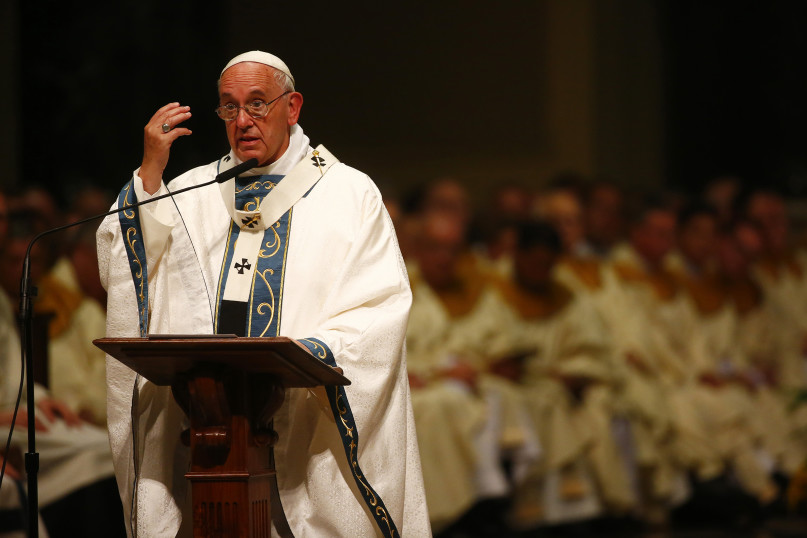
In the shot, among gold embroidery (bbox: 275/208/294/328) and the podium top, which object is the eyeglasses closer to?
gold embroidery (bbox: 275/208/294/328)

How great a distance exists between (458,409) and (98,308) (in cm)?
209

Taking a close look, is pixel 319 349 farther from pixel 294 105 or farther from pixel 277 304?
pixel 294 105

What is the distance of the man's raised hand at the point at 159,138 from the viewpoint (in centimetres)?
375

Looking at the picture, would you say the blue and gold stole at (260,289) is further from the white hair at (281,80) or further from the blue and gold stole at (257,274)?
the white hair at (281,80)

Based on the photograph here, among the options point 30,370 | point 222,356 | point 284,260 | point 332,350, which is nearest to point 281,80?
point 284,260

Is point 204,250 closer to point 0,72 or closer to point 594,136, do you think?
point 0,72

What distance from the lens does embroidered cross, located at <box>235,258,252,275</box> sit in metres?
3.96

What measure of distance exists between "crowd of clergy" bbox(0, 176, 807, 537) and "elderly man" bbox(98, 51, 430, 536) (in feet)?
5.54

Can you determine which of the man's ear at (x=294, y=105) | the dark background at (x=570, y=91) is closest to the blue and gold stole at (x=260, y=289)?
the man's ear at (x=294, y=105)

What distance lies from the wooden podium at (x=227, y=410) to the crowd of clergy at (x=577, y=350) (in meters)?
2.01

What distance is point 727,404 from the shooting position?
328 inches

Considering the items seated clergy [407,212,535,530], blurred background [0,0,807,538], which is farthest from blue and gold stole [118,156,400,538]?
seated clergy [407,212,535,530]

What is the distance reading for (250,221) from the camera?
402 cm

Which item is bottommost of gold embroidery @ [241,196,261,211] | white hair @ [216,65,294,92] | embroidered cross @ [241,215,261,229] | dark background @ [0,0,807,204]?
embroidered cross @ [241,215,261,229]
